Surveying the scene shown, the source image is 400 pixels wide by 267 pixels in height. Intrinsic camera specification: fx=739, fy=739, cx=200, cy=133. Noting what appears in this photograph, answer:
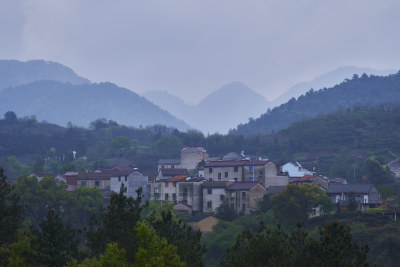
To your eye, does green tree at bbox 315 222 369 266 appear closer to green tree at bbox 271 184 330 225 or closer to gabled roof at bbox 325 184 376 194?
green tree at bbox 271 184 330 225

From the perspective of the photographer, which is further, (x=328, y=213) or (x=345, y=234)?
(x=328, y=213)

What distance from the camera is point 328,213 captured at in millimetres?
69125

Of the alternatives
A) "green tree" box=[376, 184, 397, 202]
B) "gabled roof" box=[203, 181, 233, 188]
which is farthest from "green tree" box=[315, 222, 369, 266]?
"green tree" box=[376, 184, 397, 202]

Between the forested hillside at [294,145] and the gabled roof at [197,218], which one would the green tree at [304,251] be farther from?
the forested hillside at [294,145]

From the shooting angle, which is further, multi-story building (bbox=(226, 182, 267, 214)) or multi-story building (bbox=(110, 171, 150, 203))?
multi-story building (bbox=(110, 171, 150, 203))

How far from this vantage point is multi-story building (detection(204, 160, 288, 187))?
271ft

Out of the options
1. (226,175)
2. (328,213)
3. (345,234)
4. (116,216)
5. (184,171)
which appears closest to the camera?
(345,234)

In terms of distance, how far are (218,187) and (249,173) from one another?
6.43 m

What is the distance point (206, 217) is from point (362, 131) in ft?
234

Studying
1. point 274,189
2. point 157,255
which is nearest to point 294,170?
point 274,189

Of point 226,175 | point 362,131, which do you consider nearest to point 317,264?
point 226,175

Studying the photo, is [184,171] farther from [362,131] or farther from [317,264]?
[317,264]

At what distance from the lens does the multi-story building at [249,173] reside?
271ft

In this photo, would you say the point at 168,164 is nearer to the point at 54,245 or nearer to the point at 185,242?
the point at 54,245
